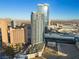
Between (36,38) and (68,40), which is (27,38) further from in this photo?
(68,40)

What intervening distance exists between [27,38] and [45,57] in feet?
11.8

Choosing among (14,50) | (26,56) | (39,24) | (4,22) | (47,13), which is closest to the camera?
(26,56)

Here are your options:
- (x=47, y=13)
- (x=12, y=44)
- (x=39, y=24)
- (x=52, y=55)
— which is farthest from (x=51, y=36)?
(x=47, y=13)

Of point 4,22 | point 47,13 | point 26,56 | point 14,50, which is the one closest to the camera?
point 26,56

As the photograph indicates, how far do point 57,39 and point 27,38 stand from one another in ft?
5.27

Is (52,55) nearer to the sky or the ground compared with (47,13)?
nearer to the ground

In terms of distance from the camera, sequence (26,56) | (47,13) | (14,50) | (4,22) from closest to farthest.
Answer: (26,56), (14,50), (4,22), (47,13)

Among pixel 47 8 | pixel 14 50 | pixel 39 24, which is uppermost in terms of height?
pixel 47 8

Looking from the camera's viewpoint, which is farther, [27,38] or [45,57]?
[27,38]

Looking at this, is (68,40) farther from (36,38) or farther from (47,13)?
(47,13)

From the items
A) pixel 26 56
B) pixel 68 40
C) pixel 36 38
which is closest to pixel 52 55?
pixel 26 56

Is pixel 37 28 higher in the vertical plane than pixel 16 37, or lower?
higher

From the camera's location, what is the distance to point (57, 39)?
9.02 m

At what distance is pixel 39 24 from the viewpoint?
8.77 metres
